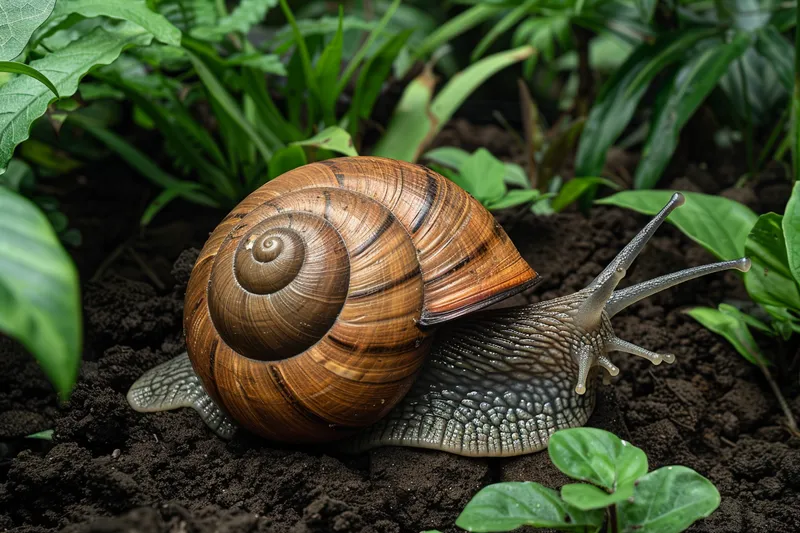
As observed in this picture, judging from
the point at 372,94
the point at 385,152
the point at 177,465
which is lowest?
the point at 177,465

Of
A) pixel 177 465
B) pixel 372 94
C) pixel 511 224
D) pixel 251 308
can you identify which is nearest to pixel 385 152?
pixel 372 94

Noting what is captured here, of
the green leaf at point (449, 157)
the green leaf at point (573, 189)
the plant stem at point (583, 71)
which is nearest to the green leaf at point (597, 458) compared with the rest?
the green leaf at point (573, 189)

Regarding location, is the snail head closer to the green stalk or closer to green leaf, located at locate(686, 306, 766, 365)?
green leaf, located at locate(686, 306, 766, 365)

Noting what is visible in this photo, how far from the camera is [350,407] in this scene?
1914mm

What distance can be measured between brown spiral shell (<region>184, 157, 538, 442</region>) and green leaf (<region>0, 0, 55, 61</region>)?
70 centimetres

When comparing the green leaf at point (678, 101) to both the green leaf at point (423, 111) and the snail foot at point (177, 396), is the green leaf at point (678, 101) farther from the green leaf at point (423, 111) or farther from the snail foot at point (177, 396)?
the snail foot at point (177, 396)

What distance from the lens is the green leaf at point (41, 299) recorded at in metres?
1.00

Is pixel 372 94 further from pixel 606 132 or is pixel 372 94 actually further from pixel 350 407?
pixel 350 407

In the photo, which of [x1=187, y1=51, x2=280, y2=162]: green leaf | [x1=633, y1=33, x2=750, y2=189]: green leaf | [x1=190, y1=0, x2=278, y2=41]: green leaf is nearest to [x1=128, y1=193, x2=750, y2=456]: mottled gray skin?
[x1=633, y1=33, x2=750, y2=189]: green leaf

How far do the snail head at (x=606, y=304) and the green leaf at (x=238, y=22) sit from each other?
145 cm

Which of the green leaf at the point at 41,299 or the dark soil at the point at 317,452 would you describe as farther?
the dark soil at the point at 317,452

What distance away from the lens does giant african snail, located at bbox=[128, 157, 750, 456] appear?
1.87m

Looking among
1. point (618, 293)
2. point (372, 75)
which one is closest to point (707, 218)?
point (618, 293)

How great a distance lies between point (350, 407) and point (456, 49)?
11.2 feet
